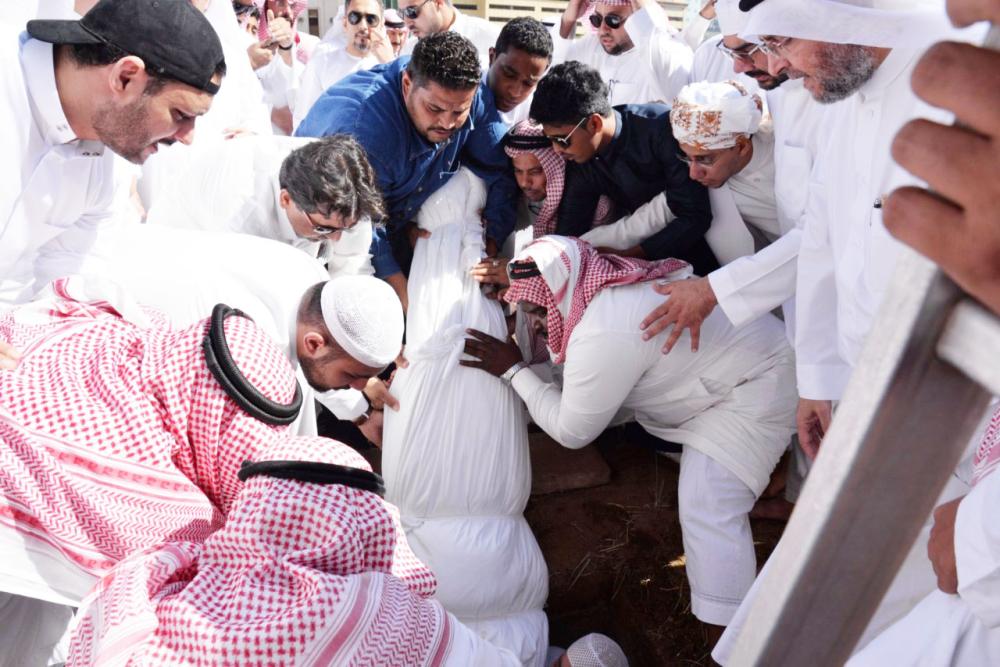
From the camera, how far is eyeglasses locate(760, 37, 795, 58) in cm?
200

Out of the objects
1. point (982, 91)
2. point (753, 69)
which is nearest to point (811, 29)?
point (753, 69)

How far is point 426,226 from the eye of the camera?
3225mm

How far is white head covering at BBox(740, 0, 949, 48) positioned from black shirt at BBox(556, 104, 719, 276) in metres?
0.88

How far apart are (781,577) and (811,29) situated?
180cm

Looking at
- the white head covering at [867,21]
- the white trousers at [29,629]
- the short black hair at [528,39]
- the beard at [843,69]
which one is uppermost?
the white head covering at [867,21]

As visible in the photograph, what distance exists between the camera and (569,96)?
2.70 metres

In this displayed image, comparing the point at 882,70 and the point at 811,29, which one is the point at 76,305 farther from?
the point at 882,70

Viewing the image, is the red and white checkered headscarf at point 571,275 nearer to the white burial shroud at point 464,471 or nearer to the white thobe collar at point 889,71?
the white burial shroud at point 464,471

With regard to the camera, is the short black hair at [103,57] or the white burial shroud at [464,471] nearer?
the short black hair at [103,57]

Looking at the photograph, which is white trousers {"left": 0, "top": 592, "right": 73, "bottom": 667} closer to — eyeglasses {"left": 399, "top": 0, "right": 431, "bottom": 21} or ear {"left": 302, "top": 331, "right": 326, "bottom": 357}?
ear {"left": 302, "top": 331, "right": 326, "bottom": 357}

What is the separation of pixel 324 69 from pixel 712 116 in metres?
3.93

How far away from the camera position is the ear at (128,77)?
1.91m

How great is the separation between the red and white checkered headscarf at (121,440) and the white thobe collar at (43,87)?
2.95 feet

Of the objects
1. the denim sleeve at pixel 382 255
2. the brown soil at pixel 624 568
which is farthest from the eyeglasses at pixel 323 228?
the brown soil at pixel 624 568
